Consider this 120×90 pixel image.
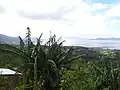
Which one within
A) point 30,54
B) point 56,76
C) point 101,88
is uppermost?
point 30,54

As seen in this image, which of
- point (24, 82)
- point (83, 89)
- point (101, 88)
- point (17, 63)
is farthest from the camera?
point (101, 88)

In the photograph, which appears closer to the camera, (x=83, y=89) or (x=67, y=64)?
(x=67, y=64)

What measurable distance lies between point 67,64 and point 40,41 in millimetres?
1870

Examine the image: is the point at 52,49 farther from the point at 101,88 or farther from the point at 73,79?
the point at 101,88

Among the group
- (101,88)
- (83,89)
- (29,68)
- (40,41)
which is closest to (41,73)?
(29,68)

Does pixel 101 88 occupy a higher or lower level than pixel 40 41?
lower

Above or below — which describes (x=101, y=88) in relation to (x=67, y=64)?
below

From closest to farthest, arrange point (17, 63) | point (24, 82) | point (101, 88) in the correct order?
point (24, 82) → point (17, 63) → point (101, 88)

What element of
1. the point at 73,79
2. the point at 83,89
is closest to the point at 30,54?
the point at 73,79

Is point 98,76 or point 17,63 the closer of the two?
point 17,63

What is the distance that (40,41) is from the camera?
13375mm

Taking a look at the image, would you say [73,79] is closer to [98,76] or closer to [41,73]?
[41,73]

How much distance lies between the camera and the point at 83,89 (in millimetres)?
15906

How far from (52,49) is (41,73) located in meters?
1.37
